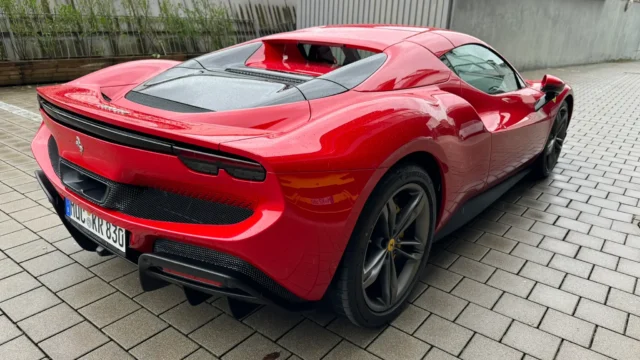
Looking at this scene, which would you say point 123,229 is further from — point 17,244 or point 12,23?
point 12,23

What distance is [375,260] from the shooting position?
2100 millimetres

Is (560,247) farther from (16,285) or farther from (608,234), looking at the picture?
(16,285)

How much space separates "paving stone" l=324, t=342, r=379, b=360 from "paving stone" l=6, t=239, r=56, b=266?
1815 millimetres

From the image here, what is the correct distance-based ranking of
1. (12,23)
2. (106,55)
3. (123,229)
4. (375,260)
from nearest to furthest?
(123,229), (375,260), (12,23), (106,55)

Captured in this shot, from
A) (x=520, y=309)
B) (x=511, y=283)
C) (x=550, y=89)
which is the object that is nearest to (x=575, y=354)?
(x=520, y=309)

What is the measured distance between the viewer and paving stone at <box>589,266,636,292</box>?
267cm

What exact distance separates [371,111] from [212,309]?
121 centimetres

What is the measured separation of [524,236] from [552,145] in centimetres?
137

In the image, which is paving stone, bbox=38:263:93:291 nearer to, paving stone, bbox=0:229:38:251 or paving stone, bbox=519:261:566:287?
paving stone, bbox=0:229:38:251

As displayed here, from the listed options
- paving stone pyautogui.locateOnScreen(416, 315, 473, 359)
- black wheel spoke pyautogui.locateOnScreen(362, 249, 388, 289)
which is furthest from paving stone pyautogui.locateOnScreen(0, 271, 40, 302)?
paving stone pyautogui.locateOnScreen(416, 315, 473, 359)

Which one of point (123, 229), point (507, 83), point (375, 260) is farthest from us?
point (507, 83)

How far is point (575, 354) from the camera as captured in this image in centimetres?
209

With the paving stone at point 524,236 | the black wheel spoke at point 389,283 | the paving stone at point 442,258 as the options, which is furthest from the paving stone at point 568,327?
the paving stone at point 524,236

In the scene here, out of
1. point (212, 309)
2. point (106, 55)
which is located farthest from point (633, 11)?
point (212, 309)
